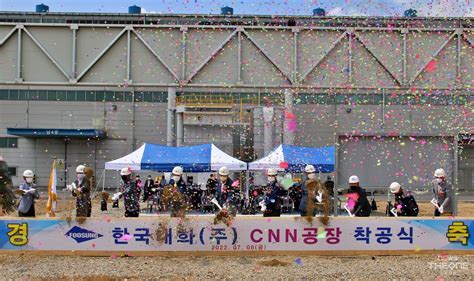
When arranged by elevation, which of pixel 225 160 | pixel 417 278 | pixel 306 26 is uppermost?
pixel 306 26

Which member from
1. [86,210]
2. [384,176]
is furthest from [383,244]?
[86,210]

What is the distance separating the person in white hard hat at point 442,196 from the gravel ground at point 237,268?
6.68 feet

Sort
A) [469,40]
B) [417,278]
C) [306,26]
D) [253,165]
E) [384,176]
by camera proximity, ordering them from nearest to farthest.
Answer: [417,278], [384,176], [253,165], [469,40], [306,26]

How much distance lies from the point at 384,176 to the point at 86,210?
7.35m

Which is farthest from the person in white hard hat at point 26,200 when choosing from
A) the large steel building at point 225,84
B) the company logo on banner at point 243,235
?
the large steel building at point 225,84

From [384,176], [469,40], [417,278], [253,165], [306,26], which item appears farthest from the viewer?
[306,26]

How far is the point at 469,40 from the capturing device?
2605 cm

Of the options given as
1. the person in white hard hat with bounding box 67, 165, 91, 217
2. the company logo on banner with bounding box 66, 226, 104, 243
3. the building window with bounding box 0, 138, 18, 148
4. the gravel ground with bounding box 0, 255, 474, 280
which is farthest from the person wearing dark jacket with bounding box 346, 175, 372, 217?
the building window with bounding box 0, 138, 18, 148

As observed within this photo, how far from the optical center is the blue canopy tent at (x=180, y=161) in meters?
16.7

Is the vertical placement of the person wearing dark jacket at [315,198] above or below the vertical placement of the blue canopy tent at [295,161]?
below

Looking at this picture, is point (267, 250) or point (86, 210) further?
point (86, 210)

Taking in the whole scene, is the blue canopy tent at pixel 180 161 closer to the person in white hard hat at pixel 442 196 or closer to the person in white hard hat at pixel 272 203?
the person in white hard hat at pixel 272 203

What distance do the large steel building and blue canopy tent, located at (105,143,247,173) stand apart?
29.0 feet

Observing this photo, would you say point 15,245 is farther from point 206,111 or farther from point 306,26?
point 306,26
